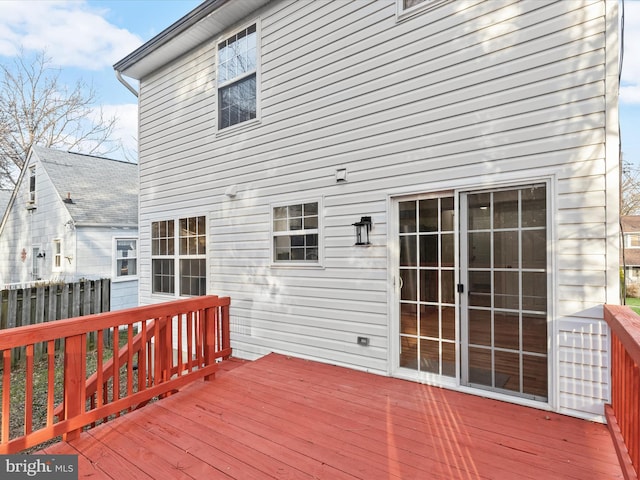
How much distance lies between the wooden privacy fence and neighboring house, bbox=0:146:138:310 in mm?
2537

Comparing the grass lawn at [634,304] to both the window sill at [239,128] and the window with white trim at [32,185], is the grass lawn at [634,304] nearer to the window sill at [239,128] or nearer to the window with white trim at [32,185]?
the window sill at [239,128]

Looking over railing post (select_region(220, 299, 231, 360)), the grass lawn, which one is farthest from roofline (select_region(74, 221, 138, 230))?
the grass lawn

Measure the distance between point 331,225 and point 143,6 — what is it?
1017 cm

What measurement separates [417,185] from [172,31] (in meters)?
4.69

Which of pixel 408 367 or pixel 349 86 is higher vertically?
pixel 349 86

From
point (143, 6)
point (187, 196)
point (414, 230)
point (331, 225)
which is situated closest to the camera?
point (414, 230)

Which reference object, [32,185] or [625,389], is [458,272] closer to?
[625,389]

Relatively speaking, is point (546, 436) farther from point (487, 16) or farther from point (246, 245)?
point (246, 245)

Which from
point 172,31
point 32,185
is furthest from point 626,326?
point 32,185

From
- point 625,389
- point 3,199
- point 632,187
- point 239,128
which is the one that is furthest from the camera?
point 3,199

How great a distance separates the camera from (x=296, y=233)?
4.41 meters

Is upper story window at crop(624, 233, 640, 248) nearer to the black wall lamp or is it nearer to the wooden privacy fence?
the black wall lamp

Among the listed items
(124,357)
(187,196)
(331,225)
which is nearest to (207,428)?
(124,357)

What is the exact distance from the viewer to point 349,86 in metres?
3.94
